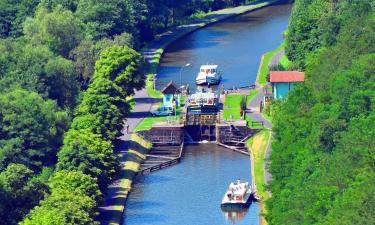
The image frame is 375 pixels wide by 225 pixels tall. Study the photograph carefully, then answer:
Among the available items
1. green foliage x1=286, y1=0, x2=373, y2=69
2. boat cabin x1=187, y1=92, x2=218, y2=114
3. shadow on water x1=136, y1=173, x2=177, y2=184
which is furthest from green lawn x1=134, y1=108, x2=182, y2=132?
green foliage x1=286, y1=0, x2=373, y2=69

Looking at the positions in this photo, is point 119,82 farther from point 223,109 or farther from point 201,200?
point 201,200

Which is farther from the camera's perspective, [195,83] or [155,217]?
[195,83]

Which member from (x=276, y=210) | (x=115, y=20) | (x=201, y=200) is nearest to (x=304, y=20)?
(x=115, y=20)

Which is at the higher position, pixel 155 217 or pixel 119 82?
pixel 119 82

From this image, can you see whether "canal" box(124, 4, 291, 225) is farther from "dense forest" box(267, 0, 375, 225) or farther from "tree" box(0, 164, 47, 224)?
"tree" box(0, 164, 47, 224)

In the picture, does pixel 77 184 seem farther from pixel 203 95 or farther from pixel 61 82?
pixel 203 95
